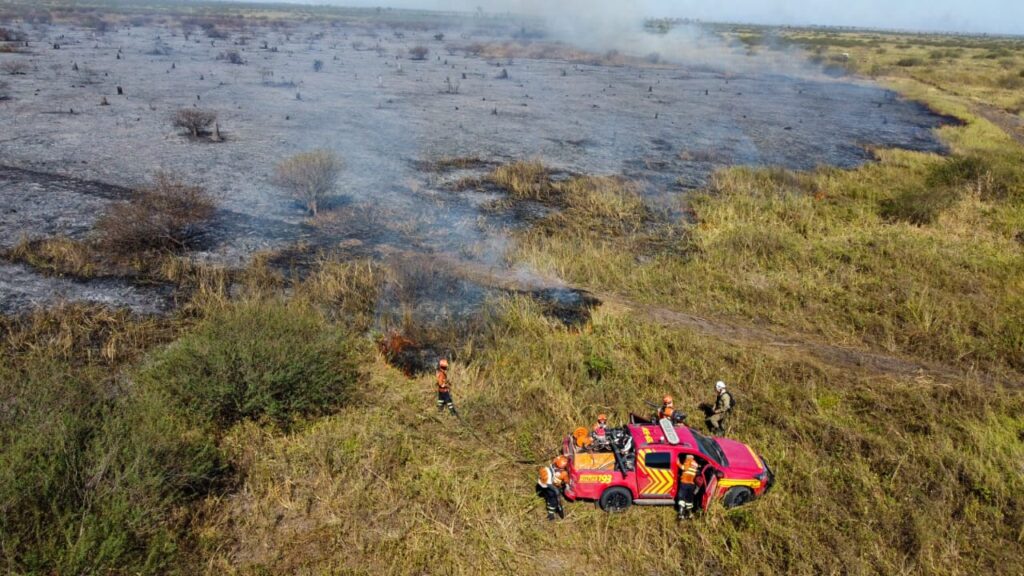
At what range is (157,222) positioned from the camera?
1477 centimetres

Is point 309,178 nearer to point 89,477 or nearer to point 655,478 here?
point 89,477

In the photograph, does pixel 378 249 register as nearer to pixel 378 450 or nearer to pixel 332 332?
pixel 332 332

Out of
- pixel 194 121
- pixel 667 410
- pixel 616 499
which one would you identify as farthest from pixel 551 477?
pixel 194 121

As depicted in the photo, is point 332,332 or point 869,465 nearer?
point 869,465

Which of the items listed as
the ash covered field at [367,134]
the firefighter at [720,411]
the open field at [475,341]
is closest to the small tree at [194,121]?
the ash covered field at [367,134]

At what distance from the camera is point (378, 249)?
51.6ft

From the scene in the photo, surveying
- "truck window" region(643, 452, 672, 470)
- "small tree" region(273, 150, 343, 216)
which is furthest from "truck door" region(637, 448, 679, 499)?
"small tree" region(273, 150, 343, 216)

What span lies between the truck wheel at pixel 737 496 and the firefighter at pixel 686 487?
0.47 m

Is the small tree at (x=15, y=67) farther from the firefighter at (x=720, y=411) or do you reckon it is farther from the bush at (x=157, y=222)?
the firefighter at (x=720, y=411)

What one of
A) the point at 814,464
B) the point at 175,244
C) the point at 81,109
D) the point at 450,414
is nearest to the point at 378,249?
the point at 175,244

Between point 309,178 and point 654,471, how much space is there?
1397cm

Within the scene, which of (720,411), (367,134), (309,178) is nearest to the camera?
(720,411)

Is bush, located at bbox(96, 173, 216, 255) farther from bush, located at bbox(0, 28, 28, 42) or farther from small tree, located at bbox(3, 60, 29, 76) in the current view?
bush, located at bbox(0, 28, 28, 42)

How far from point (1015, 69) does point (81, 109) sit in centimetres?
8157
